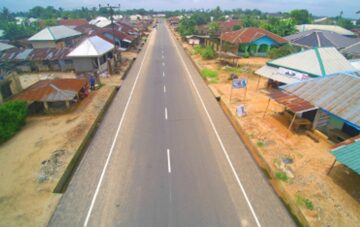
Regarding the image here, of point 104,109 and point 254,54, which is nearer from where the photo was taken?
point 104,109

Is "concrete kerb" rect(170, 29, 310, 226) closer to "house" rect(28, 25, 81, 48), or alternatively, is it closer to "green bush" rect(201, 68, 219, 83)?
"green bush" rect(201, 68, 219, 83)

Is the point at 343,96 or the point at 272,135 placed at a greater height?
the point at 343,96

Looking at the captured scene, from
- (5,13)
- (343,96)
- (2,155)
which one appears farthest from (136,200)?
(5,13)

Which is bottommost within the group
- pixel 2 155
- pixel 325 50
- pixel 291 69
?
pixel 2 155

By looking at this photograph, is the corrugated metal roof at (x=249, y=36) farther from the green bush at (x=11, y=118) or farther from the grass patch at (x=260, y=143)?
the green bush at (x=11, y=118)

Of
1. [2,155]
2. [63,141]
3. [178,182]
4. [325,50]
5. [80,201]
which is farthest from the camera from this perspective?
[325,50]

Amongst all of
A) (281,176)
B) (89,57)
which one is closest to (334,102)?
(281,176)

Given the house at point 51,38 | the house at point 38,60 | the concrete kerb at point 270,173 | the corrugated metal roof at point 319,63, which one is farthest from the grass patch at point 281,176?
the house at point 51,38

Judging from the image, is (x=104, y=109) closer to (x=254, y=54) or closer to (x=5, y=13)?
(x=254, y=54)
